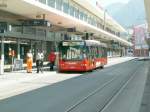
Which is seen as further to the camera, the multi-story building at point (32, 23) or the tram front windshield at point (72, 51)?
the tram front windshield at point (72, 51)

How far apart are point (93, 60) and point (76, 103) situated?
2300 centimetres

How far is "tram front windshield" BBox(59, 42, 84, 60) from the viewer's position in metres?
33.7

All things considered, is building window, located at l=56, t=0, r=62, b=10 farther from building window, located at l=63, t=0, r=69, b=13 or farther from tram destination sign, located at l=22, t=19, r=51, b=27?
tram destination sign, located at l=22, t=19, r=51, b=27

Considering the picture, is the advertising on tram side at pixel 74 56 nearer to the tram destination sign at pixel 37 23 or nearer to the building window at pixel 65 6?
the tram destination sign at pixel 37 23

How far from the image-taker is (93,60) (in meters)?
36.7

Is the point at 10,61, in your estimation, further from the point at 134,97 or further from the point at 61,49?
the point at 134,97

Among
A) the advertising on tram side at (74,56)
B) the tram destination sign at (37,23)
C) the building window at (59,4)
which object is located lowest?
the advertising on tram side at (74,56)

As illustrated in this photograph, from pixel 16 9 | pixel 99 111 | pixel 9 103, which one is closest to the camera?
pixel 99 111

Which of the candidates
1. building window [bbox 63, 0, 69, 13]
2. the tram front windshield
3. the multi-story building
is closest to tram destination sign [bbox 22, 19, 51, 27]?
the multi-story building

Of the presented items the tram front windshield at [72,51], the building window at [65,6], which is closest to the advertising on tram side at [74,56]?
the tram front windshield at [72,51]

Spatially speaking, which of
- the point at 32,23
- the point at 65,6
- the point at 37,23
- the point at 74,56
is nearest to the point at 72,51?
the point at 74,56

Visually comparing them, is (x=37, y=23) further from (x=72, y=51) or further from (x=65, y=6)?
(x=65, y=6)

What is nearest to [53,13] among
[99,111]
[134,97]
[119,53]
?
[134,97]

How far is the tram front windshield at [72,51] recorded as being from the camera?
110 ft
